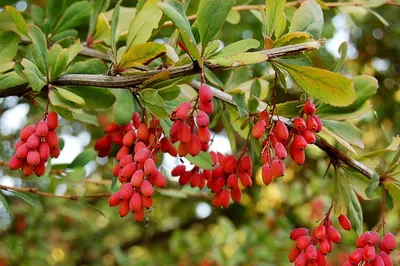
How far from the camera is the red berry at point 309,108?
136 centimetres

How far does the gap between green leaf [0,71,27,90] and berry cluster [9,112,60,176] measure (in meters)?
0.11

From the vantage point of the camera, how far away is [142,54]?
51.7 inches

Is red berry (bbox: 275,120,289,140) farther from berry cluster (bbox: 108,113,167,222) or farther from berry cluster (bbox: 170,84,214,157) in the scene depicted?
berry cluster (bbox: 108,113,167,222)

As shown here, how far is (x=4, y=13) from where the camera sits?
70.0 inches

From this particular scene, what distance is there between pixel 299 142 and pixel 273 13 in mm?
302

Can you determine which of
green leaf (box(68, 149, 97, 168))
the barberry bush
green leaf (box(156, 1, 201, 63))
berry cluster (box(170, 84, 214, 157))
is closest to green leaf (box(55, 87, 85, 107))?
the barberry bush

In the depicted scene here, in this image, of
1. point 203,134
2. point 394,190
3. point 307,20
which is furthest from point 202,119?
point 394,190

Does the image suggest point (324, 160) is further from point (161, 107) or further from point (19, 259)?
point (161, 107)

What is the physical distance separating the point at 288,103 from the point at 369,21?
3.01m

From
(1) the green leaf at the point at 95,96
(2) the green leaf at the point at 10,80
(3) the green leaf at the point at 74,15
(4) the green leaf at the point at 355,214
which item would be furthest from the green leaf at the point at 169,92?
(3) the green leaf at the point at 74,15

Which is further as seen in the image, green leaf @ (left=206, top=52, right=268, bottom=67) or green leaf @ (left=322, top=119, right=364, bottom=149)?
green leaf @ (left=322, top=119, right=364, bottom=149)

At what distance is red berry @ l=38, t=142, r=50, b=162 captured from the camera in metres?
1.35

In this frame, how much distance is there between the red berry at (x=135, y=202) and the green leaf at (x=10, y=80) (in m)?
0.42

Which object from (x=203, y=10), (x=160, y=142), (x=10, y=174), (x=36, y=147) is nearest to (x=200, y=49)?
(x=203, y=10)
